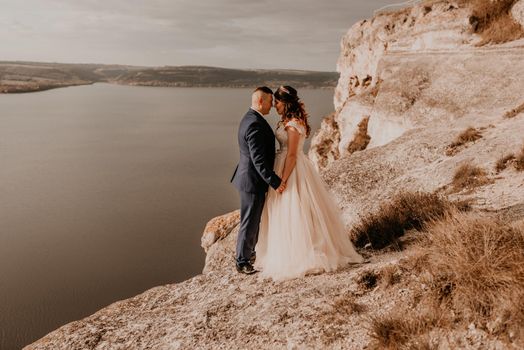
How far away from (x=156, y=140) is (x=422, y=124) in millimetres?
55891

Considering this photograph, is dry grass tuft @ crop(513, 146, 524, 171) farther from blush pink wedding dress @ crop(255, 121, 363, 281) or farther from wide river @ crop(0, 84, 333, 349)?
wide river @ crop(0, 84, 333, 349)

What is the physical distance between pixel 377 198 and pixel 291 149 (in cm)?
540

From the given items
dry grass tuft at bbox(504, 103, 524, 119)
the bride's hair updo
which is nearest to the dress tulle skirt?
the bride's hair updo

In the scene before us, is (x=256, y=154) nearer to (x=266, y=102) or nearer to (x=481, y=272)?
(x=266, y=102)

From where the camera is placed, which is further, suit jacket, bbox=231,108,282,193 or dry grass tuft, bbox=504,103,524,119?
dry grass tuft, bbox=504,103,524,119

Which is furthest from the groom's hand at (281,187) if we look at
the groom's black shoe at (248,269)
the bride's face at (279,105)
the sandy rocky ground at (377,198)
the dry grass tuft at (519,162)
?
the dry grass tuft at (519,162)

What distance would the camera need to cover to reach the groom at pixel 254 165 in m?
4.94

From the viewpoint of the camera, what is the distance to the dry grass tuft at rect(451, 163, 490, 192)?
26.7 feet

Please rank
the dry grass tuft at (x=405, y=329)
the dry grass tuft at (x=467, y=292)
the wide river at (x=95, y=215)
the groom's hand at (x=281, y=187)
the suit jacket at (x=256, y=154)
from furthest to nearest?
the wide river at (x=95, y=215) → the groom's hand at (x=281, y=187) → the suit jacket at (x=256, y=154) → the dry grass tuft at (x=405, y=329) → the dry grass tuft at (x=467, y=292)

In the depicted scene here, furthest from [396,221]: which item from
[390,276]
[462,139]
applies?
[462,139]

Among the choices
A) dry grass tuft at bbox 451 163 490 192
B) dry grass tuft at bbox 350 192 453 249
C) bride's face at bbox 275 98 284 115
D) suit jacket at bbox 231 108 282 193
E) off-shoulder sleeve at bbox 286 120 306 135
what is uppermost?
bride's face at bbox 275 98 284 115

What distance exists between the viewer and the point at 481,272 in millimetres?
3455

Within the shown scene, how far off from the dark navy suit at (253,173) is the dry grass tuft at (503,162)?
614 centimetres

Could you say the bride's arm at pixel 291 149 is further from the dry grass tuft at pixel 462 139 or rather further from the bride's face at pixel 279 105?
the dry grass tuft at pixel 462 139
